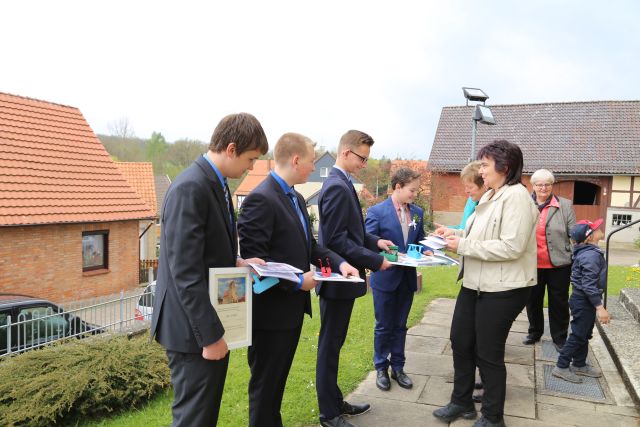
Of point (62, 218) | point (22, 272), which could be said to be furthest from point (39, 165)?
point (22, 272)

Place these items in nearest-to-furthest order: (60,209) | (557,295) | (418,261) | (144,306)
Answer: (418,261), (557,295), (144,306), (60,209)

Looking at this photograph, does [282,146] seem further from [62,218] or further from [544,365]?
[62,218]

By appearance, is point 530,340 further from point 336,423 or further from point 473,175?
point 336,423

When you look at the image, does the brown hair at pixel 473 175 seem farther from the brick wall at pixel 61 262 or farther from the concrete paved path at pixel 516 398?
the brick wall at pixel 61 262

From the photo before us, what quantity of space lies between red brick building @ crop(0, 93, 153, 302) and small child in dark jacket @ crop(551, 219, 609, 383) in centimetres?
1512

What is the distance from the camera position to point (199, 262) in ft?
7.49

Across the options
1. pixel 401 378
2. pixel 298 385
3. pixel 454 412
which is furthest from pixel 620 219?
pixel 298 385

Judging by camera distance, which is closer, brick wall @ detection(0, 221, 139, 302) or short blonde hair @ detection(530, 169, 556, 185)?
short blonde hair @ detection(530, 169, 556, 185)

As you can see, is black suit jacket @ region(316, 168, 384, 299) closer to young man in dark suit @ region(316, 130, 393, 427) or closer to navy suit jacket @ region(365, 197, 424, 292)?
young man in dark suit @ region(316, 130, 393, 427)

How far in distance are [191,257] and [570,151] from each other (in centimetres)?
2717

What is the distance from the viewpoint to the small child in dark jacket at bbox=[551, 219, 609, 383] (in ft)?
14.7

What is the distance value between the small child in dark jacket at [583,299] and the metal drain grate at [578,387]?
0.20 feet

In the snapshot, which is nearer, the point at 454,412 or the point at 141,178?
the point at 454,412

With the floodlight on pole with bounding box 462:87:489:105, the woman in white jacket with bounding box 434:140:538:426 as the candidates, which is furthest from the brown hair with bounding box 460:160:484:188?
the floodlight on pole with bounding box 462:87:489:105
